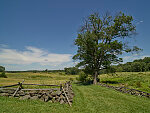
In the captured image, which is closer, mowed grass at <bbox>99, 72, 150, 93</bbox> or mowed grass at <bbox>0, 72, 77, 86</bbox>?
mowed grass at <bbox>99, 72, 150, 93</bbox>

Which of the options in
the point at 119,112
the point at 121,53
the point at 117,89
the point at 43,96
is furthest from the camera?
the point at 121,53

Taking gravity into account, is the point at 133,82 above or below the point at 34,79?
above

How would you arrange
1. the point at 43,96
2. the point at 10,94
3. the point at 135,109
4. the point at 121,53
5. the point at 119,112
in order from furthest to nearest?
1. the point at 121,53
2. the point at 10,94
3. the point at 43,96
4. the point at 135,109
5. the point at 119,112

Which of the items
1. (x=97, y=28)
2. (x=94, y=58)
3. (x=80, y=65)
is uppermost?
(x=97, y=28)

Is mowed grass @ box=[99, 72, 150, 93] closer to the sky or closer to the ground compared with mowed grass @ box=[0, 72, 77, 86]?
closer to the sky

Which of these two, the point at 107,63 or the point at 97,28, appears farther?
the point at 97,28

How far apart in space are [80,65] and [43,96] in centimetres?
1608

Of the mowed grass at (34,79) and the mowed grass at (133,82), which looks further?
the mowed grass at (34,79)

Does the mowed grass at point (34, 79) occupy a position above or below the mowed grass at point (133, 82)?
below

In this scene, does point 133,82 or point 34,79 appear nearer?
point 133,82

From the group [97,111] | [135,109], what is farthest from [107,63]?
[97,111]

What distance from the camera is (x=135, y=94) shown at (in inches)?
531

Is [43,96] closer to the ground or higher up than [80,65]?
closer to the ground

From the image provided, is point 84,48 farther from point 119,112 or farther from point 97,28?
point 119,112
